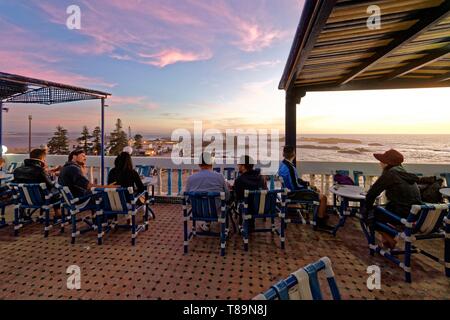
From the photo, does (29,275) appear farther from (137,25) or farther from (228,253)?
(137,25)

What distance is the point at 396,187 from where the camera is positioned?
2242 mm

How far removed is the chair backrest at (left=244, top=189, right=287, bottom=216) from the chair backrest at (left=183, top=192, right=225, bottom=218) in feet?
1.10

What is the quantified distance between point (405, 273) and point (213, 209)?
2026 millimetres

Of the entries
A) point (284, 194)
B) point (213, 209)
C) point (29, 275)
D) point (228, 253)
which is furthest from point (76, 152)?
point (284, 194)

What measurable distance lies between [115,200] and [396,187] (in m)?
3.35

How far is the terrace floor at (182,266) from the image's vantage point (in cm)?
183

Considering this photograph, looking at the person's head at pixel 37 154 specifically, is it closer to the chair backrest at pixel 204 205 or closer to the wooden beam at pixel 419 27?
the chair backrest at pixel 204 205

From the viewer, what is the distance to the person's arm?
7.43 ft

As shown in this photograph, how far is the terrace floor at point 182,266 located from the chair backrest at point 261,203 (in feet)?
1.54

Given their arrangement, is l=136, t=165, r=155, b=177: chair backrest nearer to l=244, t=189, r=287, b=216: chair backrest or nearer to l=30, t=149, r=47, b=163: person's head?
l=30, t=149, r=47, b=163: person's head

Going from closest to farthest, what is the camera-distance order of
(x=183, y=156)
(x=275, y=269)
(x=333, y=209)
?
1. (x=275, y=269)
2. (x=333, y=209)
3. (x=183, y=156)

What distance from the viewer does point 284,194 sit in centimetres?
262

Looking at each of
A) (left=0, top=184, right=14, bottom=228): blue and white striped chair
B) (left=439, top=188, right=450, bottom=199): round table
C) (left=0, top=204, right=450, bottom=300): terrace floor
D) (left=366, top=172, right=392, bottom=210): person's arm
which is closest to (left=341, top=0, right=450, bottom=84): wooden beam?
(left=366, top=172, right=392, bottom=210): person's arm

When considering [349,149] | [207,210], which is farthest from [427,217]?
[349,149]
